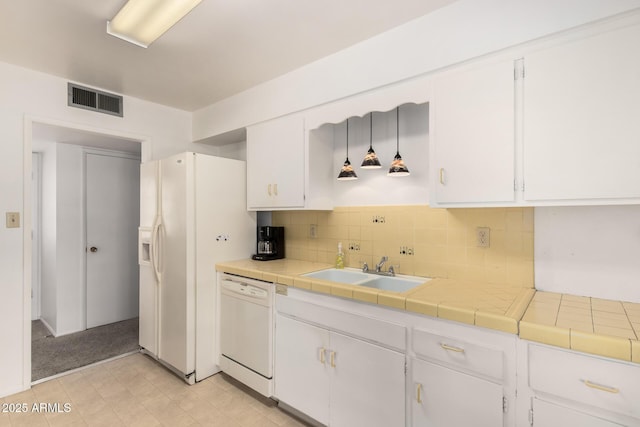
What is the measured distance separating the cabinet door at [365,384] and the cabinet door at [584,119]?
111cm

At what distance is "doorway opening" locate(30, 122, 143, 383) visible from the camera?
3.50 m

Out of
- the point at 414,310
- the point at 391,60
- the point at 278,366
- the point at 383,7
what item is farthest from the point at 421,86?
the point at 278,366

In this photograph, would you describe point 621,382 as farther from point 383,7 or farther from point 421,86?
point 383,7

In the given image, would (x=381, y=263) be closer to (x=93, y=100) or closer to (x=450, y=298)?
(x=450, y=298)

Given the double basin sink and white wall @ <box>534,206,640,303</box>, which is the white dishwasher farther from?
white wall @ <box>534,206,640,303</box>

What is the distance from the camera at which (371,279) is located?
2234mm

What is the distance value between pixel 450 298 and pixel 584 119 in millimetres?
1014

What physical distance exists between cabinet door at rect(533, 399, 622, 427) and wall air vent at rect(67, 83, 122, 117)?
365 cm

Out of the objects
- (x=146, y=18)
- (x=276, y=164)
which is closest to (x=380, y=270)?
(x=276, y=164)

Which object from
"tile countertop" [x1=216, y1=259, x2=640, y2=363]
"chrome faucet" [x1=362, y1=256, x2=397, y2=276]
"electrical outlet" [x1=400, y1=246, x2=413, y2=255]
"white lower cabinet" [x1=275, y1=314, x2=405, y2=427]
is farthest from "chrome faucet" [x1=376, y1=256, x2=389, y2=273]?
"white lower cabinet" [x1=275, y1=314, x2=405, y2=427]

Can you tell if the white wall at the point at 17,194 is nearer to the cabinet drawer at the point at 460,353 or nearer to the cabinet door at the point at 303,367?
the cabinet door at the point at 303,367

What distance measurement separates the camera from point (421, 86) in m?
1.86

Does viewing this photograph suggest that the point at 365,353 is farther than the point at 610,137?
Yes

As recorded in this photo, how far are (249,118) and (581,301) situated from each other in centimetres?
268
